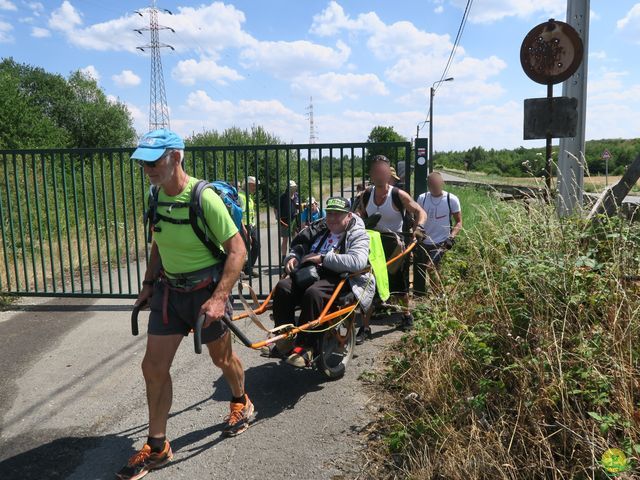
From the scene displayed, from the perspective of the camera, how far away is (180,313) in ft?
10.7

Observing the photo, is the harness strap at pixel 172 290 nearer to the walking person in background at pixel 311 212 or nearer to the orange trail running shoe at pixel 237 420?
the orange trail running shoe at pixel 237 420

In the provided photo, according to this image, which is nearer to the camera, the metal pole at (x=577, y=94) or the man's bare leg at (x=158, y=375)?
the man's bare leg at (x=158, y=375)

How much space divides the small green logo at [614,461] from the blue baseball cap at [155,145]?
2.70 metres

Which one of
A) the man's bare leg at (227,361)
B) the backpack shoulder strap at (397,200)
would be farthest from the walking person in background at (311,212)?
the man's bare leg at (227,361)

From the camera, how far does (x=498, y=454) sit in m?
2.70

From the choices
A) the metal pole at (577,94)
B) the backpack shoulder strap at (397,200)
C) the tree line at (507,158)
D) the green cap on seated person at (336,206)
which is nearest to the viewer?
the green cap on seated person at (336,206)

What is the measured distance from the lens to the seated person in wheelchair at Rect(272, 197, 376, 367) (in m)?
4.12

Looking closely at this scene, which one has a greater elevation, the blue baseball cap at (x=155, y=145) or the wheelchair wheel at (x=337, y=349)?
the blue baseball cap at (x=155, y=145)

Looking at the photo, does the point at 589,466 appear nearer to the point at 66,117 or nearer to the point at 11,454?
the point at 11,454

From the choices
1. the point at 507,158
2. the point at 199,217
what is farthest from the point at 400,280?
the point at 507,158

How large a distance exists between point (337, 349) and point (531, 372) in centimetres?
187

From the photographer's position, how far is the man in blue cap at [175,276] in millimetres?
3086

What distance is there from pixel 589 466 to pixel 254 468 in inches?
74.6

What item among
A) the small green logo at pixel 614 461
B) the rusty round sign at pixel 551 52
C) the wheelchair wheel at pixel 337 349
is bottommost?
the wheelchair wheel at pixel 337 349
